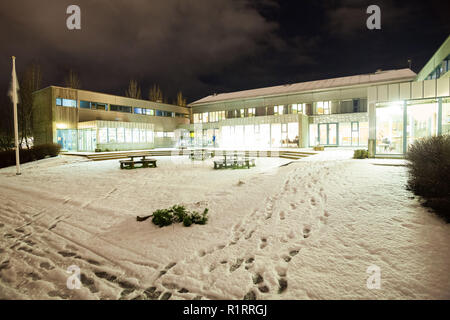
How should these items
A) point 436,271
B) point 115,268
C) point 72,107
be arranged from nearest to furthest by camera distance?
point 436,271 → point 115,268 → point 72,107

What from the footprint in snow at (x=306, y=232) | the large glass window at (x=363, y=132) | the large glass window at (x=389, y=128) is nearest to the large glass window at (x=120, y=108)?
the large glass window at (x=363, y=132)

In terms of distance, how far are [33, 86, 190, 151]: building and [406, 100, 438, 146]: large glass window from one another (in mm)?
24631

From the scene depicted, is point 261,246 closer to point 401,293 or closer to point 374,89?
point 401,293

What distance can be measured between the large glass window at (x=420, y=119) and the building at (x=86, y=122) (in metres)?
24.6

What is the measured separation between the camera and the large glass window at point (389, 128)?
11212 millimetres

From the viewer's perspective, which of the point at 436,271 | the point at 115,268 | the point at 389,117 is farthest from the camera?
the point at 389,117

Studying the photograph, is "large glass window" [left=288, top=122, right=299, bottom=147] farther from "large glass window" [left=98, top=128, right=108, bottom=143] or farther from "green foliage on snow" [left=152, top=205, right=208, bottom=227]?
"green foliage on snow" [left=152, top=205, right=208, bottom=227]

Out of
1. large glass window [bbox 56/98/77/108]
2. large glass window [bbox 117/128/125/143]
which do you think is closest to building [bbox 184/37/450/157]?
large glass window [bbox 117/128/125/143]

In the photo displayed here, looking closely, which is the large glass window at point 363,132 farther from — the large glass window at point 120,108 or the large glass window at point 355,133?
the large glass window at point 120,108

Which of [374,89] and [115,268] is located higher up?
[374,89]

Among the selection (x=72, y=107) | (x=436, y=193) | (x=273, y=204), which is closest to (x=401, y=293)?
(x=436, y=193)

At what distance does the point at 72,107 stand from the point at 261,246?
28.8 meters

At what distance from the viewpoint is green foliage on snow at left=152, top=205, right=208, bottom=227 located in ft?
17.0

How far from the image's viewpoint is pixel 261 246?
414 cm
